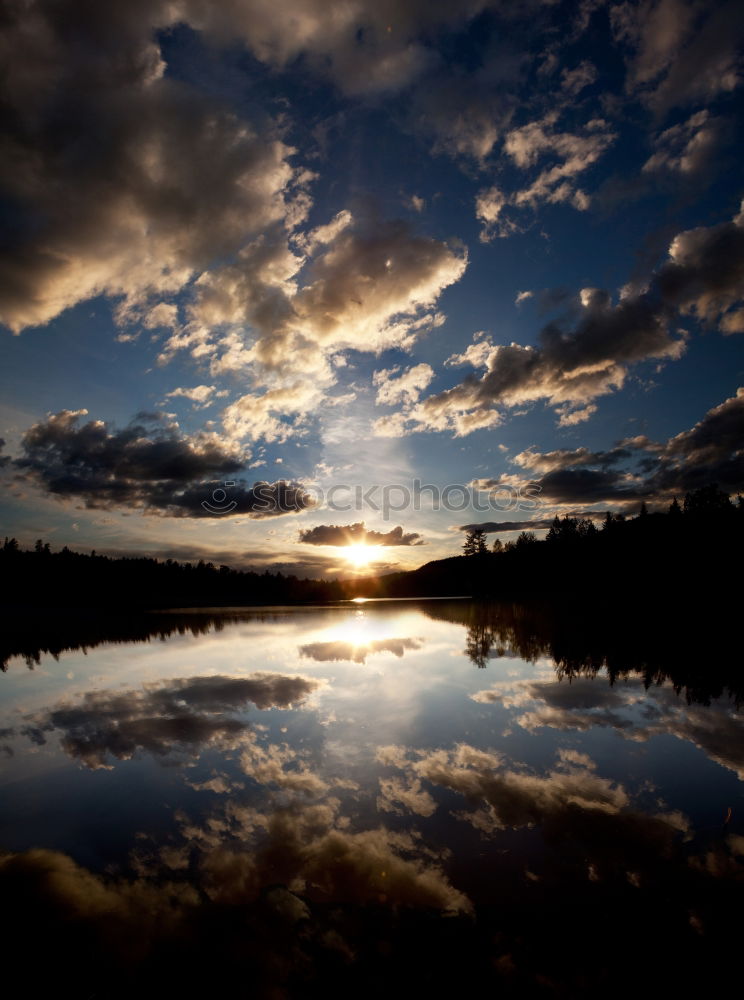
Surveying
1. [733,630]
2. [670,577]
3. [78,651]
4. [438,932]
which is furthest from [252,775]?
[670,577]

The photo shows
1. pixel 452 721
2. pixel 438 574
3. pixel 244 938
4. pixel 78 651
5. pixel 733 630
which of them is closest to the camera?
pixel 244 938

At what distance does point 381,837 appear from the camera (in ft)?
21.9

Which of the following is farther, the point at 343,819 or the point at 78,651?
the point at 78,651

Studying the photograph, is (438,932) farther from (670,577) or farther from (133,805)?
(670,577)

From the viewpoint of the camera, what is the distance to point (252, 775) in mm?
9211

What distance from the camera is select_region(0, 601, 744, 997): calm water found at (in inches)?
173

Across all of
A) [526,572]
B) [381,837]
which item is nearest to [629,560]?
[526,572]

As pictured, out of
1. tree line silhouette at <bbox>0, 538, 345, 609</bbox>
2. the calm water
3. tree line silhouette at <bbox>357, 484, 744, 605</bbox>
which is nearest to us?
the calm water

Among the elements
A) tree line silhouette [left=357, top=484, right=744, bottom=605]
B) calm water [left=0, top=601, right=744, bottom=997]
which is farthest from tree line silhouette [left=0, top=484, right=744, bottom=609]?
calm water [left=0, top=601, right=744, bottom=997]

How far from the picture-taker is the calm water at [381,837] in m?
4.39

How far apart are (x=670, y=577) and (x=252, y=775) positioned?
353 feet

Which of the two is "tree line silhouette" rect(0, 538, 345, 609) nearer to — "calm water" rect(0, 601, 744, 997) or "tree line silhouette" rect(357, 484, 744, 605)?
"tree line silhouette" rect(357, 484, 744, 605)

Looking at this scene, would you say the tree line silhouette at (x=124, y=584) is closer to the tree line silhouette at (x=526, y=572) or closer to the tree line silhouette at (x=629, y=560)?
the tree line silhouette at (x=526, y=572)

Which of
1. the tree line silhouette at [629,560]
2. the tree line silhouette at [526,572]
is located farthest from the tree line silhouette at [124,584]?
the tree line silhouette at [629,560]
